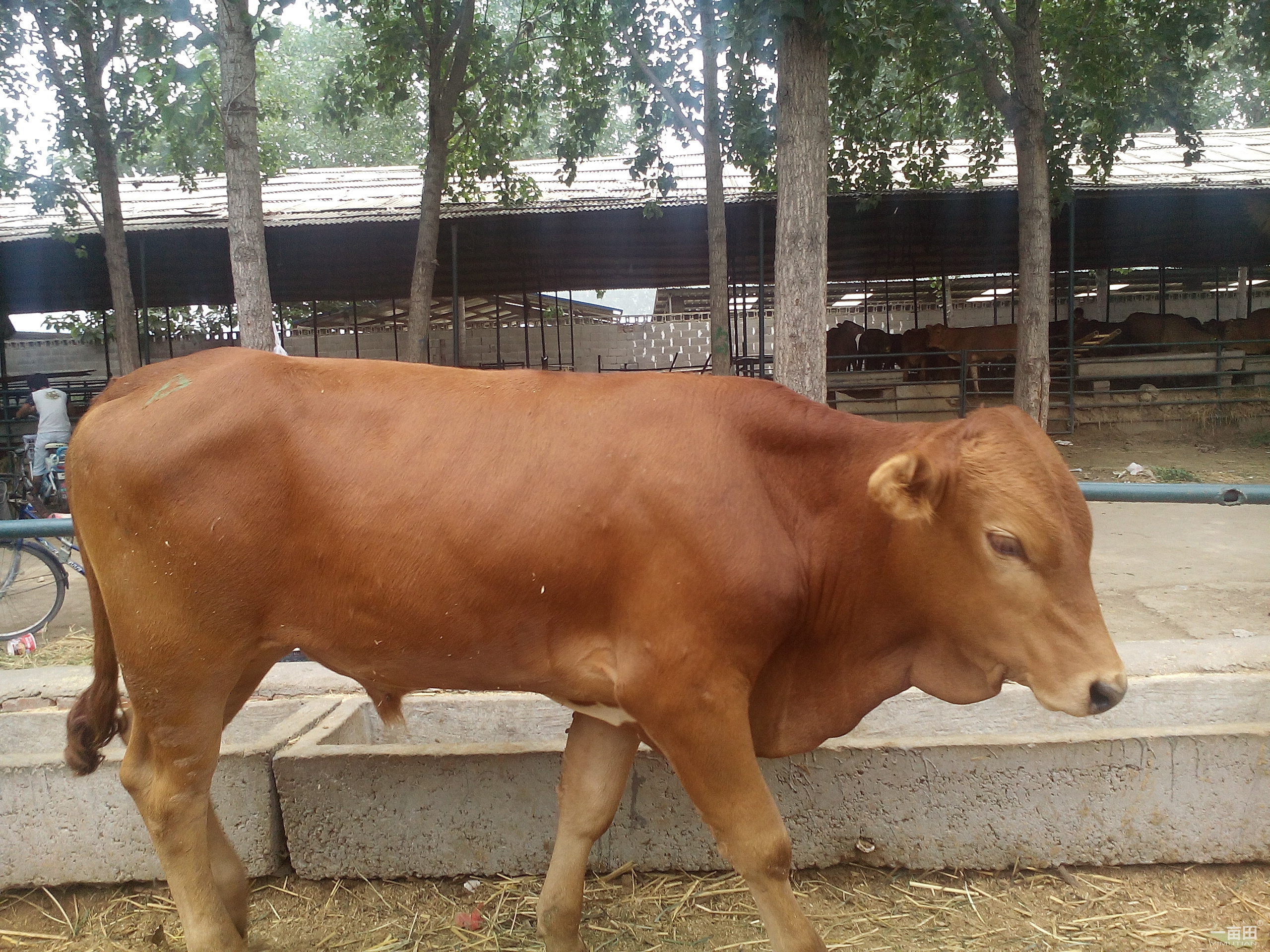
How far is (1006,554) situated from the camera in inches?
87.7

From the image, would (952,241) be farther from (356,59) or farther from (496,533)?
(496,533)

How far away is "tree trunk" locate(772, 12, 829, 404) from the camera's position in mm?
5770

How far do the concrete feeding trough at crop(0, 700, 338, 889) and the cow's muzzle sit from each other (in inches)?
102

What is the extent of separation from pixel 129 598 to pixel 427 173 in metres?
8.78

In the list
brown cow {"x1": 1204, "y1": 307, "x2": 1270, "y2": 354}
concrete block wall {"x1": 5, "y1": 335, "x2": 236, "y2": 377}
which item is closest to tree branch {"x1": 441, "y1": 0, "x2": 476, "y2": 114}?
concrete block wall {"x1": 5, "y1": 335, "x2": 236, "y2": 377}

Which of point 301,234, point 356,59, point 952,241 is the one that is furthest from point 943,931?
point 952,241

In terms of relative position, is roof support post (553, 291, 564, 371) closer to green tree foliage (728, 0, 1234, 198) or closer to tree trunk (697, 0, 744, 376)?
green tree foliage (728, 0, 1234, 198)

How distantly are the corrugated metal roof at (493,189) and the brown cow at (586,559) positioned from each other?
10121 millimetres

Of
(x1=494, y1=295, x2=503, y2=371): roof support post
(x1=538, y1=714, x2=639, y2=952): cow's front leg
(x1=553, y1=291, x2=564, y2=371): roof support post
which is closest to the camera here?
(x1=538, y1=714, x2=639, y2=952): cow's front leg

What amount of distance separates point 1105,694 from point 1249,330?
1927cm

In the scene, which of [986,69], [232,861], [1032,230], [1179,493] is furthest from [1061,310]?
[232,861]

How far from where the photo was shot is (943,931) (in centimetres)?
291

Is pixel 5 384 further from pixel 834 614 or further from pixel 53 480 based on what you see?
pixel 834 614

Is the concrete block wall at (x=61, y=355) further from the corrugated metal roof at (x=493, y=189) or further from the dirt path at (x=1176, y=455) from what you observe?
the dirt path at (x=1176, y=455)
